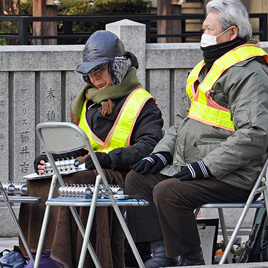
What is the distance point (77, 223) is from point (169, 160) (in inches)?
29.7

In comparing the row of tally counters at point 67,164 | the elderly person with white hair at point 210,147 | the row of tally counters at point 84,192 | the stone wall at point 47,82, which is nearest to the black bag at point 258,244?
the elderly person with white hair at point 210,147

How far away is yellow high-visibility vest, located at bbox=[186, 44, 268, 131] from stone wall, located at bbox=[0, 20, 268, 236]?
223 centimetres

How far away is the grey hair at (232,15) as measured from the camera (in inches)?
140

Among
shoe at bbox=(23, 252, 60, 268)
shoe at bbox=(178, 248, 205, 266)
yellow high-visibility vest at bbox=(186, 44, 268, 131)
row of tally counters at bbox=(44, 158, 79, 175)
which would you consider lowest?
shoe at bbox=(23, 252, 60, 268)

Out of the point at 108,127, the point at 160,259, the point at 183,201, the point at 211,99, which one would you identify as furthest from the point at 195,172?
the point at 108,127

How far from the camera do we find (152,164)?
3619mm

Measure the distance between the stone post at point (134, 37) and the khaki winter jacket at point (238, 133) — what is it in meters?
2.28

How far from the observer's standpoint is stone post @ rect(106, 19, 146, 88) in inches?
224

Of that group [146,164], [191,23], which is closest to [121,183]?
[146,164]

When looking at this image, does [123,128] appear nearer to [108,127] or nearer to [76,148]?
[108,127]

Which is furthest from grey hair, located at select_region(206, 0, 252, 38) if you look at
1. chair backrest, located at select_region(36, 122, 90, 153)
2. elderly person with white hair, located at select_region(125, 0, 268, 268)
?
chair backrest, located at select_region(36, 122, 90, 153)

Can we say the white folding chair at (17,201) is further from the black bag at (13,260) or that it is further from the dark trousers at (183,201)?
the dark trousers at (183,201)

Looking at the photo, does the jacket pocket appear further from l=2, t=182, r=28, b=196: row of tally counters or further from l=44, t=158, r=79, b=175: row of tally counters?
l=2, t=182, r=28, b=196: row of tally counters

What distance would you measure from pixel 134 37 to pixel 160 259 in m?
2.77
